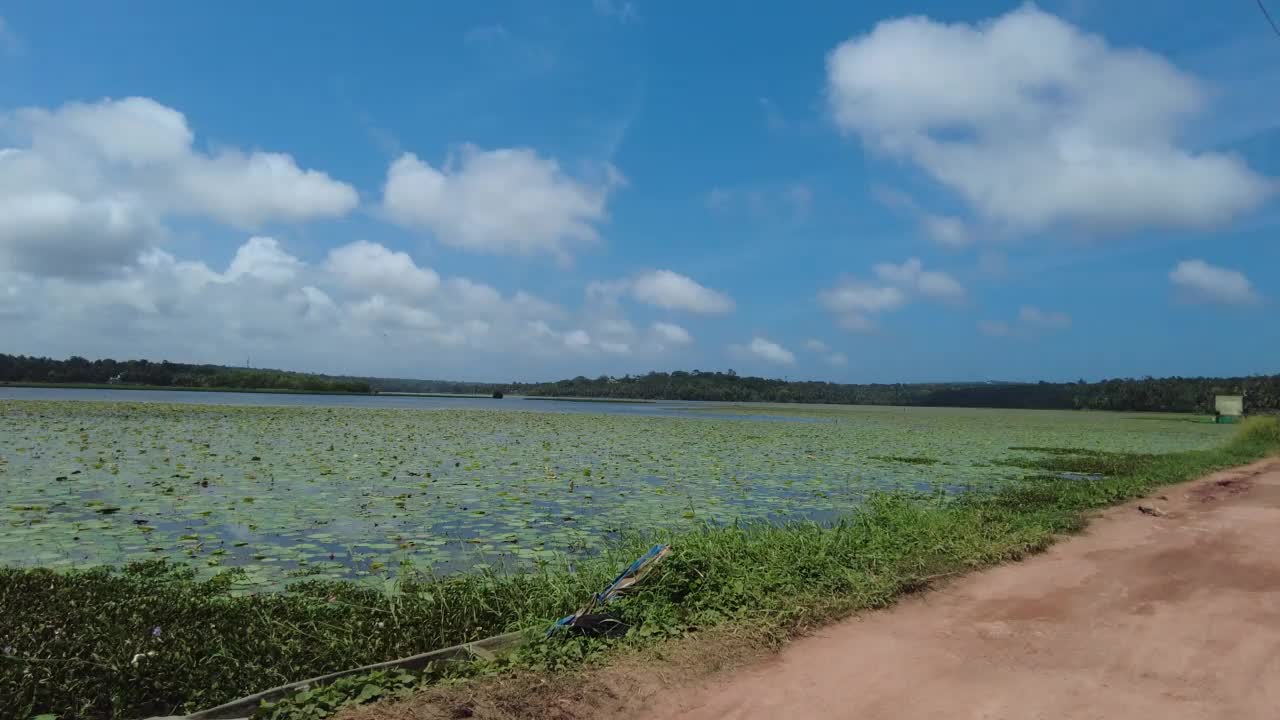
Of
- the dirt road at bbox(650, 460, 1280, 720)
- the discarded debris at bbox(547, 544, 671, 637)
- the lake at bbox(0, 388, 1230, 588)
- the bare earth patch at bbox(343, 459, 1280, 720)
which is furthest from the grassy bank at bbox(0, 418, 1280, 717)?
the lake at bbox(0, 388, 1230, 588)

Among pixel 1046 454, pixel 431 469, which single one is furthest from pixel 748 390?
pixel 431 469

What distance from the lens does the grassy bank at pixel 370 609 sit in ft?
12.4

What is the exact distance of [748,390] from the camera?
112 metres

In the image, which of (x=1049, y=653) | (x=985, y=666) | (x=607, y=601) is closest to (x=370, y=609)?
(x=607, y=601)

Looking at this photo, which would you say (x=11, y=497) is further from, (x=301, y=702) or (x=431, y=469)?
(x=301, y=702)

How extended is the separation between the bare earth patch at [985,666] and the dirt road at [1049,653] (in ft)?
0.04

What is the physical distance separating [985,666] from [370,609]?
4064mm

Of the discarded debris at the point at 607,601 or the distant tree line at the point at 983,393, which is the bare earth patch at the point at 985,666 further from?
the distant tree line at the point at 983,393

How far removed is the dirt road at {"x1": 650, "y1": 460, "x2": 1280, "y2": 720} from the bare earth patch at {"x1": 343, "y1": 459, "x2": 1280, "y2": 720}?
1cm

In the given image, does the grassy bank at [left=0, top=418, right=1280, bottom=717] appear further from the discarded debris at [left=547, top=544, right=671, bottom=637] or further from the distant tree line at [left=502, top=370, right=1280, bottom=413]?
the distant tree line at [left=502, top=370, right=1280, bottom=413]

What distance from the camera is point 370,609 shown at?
4902mm

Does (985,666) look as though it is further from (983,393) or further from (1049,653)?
(983,393)

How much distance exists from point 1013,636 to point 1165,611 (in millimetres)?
1415

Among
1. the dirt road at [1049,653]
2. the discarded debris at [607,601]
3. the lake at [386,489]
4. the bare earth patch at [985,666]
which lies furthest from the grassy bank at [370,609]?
the lake at [386,489]
